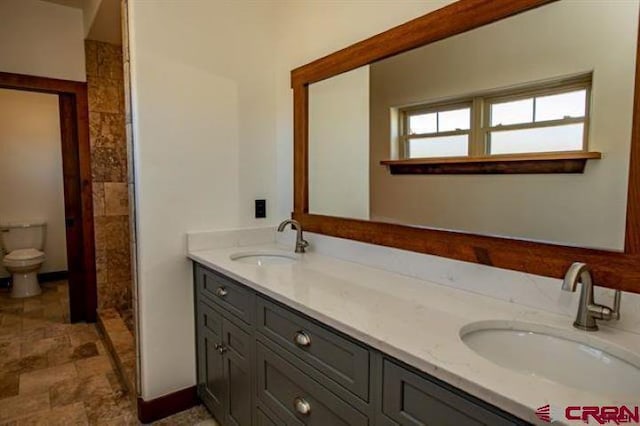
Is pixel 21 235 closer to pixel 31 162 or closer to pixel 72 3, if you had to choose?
pixel 31 162

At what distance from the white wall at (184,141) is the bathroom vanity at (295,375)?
6.9 inches

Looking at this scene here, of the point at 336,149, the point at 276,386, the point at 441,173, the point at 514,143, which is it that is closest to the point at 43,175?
the point at 336,149

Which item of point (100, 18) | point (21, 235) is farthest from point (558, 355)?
point (21, 235)

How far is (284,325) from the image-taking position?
1399 mm

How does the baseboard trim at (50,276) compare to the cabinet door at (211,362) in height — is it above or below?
below

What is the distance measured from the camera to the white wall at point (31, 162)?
14.4 feet

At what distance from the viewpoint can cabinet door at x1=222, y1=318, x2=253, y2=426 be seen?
1663 millimetres

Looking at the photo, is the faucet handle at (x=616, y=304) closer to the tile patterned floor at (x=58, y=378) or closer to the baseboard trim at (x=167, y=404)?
the tile patterned floor at (x=58, y=378)

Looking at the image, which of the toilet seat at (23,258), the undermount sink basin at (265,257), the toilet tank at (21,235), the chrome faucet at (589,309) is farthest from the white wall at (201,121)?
the toilet tank at (21,235)

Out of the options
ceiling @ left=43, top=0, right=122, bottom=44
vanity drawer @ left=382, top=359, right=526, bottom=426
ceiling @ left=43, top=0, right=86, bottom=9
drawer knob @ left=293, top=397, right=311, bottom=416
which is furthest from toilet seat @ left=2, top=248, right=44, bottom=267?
vanity drawer @ left=382, top=359, right=526, bottom=426

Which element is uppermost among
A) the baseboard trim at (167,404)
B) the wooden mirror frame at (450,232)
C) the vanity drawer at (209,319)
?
the wooden mirror frame at (450,232)

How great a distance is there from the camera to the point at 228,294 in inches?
70.4

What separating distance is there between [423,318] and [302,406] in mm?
518

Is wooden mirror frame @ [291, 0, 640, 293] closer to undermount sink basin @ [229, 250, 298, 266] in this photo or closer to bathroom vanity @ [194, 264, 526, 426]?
undermount sink basin @ [229, 250, 298, 266]
